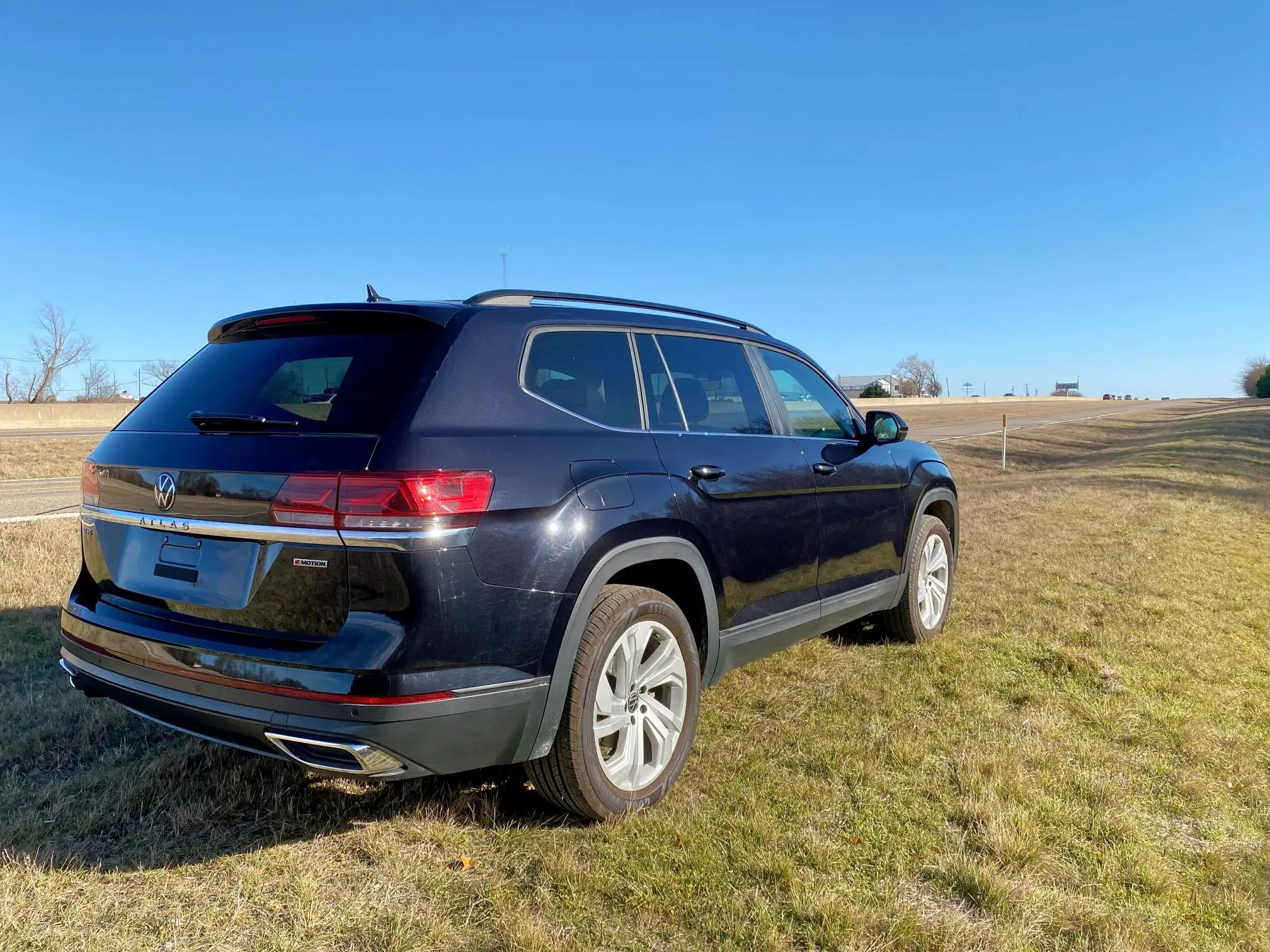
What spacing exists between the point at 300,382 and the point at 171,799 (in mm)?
1665

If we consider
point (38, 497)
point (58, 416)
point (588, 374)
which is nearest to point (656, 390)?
point (588, 374)

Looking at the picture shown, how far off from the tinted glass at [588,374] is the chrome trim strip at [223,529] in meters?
0.85

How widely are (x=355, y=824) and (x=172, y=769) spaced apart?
0.91 m

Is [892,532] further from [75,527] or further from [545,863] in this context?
[75,527]

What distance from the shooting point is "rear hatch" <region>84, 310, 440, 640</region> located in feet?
8.18

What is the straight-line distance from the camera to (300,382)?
283 cm

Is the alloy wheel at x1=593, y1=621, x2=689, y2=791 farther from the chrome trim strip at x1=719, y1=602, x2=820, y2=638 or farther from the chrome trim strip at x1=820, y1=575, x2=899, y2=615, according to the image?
the chrome trim strip at x1=820, y1=575, x2=899, y2=615

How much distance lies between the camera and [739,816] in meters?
3.07

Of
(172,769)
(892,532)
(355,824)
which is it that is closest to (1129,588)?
(892,532)

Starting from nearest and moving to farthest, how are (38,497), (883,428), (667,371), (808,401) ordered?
1. (667,371)
2. (808,401)
3. (883,428)
4. (38,497)

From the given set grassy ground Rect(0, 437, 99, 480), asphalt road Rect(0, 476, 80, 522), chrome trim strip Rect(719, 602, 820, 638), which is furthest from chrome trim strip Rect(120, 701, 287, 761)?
grassy ground Rect(0, 437, 99, 480)

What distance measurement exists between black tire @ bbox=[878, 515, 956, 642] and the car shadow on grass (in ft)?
8.72

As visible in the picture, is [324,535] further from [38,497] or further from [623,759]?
[38,497]

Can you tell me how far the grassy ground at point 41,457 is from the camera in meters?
15.2
